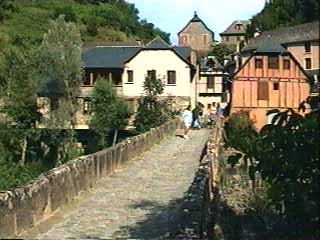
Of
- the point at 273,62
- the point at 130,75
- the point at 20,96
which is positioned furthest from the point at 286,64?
the point at 20,96

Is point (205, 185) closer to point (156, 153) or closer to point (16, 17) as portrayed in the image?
point (156, 153)

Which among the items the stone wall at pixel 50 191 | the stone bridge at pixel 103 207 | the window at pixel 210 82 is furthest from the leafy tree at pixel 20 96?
the stone bridge at pixel 103 207

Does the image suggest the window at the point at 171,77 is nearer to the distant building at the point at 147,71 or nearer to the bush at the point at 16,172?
the distant building at the point at 147,71

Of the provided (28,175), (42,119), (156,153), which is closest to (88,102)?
(42,119)

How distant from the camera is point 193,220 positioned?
942cm

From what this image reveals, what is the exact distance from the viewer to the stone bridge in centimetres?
1046

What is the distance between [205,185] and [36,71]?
1703 inches

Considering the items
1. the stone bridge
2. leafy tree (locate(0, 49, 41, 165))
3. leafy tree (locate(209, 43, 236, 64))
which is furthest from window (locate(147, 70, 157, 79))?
leafy tree (locate(209, 43, 236, 64))

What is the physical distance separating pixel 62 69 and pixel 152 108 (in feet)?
26.4

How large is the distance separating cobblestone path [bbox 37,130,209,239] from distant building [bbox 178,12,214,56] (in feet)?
386

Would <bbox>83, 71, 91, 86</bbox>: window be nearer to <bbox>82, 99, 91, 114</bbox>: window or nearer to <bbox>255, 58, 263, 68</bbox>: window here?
<bbox>82, 99, 91, 114</bbox>: window

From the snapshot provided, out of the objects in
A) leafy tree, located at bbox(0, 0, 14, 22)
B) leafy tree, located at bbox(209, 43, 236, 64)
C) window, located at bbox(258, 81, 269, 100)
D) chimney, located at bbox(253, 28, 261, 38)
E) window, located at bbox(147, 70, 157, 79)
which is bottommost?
window, located at bbox(258, 81, 269, 100)

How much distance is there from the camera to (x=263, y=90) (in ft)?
191

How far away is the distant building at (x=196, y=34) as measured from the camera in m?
139
